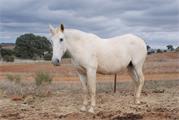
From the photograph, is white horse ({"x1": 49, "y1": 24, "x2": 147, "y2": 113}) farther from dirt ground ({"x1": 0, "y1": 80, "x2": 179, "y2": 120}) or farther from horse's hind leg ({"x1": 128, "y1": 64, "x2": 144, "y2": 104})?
dirt ground ({"x1": 0, "y1": 80, "x2": 179, "y2": 120})

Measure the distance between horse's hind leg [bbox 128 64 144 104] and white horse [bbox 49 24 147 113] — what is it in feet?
1.36

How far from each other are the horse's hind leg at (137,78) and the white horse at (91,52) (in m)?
0.42

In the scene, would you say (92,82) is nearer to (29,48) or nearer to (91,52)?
(91,52)

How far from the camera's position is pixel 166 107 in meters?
9.73

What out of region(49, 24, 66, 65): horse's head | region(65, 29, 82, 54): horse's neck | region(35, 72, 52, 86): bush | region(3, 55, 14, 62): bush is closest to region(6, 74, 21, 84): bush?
region(35, 72, 52, 86): bush

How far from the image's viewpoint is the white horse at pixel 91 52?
881 cm

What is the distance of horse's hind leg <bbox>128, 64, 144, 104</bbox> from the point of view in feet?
33.9

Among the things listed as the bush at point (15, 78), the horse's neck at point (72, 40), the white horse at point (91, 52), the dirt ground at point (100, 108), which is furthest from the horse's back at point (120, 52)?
the bush at point (15, 78)

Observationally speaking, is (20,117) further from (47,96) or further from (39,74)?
(39,74)

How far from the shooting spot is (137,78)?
1048cm

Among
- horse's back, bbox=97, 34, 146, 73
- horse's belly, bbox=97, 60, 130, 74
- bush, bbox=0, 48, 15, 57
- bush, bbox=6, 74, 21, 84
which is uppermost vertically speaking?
bush, bbox=0, 48, 15, 57

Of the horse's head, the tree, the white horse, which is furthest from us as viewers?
the tree

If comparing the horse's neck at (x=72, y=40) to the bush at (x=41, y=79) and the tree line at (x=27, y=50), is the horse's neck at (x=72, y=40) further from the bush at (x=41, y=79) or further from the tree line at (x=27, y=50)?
the tree line at (x=27, y=50)

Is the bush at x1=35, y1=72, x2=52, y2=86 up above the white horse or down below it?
below
